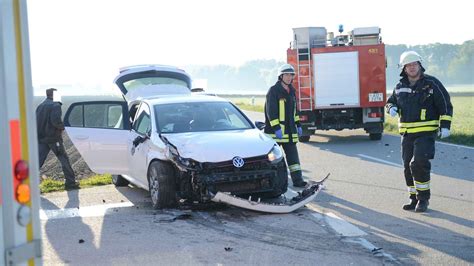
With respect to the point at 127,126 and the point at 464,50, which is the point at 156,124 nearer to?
the point at 127,126

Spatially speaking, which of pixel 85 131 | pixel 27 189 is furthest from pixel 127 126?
pixel 27 189

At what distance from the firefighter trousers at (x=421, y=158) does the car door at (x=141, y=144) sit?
3.48 metres

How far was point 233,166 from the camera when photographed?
26.5ft

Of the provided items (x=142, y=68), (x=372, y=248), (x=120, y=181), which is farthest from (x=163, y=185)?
(x=142, y=68)

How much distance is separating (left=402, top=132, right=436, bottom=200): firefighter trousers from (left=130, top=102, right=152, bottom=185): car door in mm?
3481

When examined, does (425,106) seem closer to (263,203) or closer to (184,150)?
(263,203)

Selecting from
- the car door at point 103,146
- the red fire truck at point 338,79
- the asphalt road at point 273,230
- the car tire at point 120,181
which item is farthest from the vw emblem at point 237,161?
the red fire truck at point 338,79

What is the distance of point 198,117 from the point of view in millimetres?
9484

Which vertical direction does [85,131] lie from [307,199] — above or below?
above

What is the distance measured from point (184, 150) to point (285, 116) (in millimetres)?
2378

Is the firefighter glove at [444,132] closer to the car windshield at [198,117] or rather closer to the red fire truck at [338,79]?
the car windshield at [198,117]

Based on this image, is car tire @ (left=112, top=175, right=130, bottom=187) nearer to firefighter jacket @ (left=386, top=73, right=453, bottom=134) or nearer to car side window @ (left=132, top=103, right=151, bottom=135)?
car side window @ (left=132, top=103, right=151, bottom=135)

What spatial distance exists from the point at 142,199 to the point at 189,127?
1.37 m

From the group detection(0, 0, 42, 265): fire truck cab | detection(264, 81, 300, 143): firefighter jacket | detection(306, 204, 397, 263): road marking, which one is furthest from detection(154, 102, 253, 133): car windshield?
detection(0, 0, 42, 265): fire truck cab
